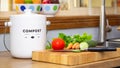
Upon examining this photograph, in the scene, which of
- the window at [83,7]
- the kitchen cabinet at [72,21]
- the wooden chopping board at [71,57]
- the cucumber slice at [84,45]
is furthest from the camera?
the window at [83,7]

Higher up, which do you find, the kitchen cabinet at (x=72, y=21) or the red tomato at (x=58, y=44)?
the kitchen cabinet at (x=72, y=21)

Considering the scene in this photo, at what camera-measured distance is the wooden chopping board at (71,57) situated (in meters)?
0.94

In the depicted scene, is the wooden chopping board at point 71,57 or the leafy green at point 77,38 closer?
the wooden chopping board at point 71,57

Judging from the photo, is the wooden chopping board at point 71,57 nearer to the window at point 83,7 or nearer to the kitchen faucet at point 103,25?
the window at point 83,7

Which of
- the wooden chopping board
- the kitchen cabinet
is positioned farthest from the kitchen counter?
the kitchen cabinet

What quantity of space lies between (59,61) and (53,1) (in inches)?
26.0

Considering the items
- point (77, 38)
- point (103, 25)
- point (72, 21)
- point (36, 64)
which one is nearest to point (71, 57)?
point (36, 64)

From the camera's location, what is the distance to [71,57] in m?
0.93

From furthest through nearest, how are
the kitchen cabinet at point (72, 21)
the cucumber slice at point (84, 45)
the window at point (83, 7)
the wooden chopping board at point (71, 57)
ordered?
1. the window at point (83, 7)
2. the kitchen cabinet at point (72, 21)
3. the cucumber slice at point (84, 45)
4. the wooden chopping board at point (71, 57)

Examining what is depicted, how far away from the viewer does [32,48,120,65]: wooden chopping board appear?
0.94 metres

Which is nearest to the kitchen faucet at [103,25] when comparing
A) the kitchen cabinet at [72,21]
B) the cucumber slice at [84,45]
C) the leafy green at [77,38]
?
the kitchen cabinet at [72,21]

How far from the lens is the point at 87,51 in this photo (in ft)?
3.49

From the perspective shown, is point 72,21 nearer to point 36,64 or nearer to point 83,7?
point 83,7

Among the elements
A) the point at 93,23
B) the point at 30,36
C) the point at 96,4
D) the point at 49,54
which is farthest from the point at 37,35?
the point at 96,4
